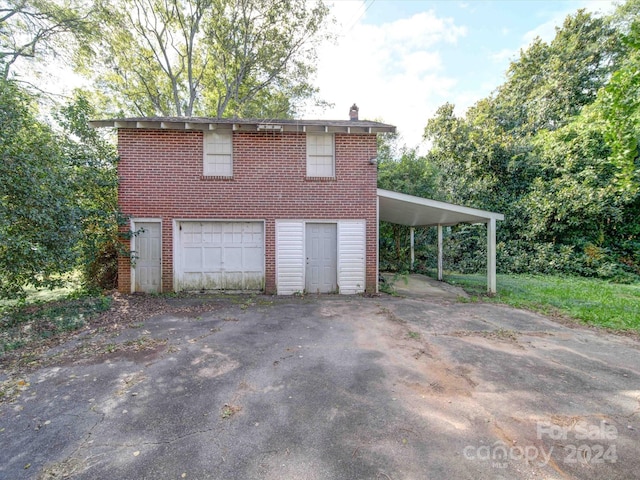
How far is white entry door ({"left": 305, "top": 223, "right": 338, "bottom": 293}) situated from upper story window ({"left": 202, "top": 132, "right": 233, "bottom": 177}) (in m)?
2.97

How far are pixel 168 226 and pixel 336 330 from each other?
589 centimetres

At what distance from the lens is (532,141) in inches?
625

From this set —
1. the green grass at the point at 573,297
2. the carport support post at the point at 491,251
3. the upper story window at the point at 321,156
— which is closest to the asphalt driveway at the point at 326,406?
the green grass at the point at 573,297

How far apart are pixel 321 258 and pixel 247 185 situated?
307 centimetres

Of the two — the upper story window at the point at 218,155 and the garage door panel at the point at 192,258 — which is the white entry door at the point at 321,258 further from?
the garage door panel at the point at 192,258

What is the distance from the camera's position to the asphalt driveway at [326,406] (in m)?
2.34

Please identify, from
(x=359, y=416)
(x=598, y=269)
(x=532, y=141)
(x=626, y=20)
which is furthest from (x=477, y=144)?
(x=359, y=416)

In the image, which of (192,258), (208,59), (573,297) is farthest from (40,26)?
(573,297)

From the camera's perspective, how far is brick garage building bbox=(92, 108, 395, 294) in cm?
858

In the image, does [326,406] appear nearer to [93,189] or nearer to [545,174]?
[93,189]

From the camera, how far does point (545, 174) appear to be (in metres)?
14.7

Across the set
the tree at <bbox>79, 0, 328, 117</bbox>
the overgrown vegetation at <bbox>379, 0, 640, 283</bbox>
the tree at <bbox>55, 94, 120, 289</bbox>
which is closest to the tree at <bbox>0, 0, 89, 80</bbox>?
the tree at <bbox>79, 0, 328, 117</bbox>

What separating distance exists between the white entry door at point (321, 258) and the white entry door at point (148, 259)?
14.2 ft

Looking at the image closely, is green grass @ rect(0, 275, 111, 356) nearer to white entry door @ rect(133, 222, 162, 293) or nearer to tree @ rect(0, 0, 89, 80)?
white entry door @ rect(133, 222, 162, 293)
